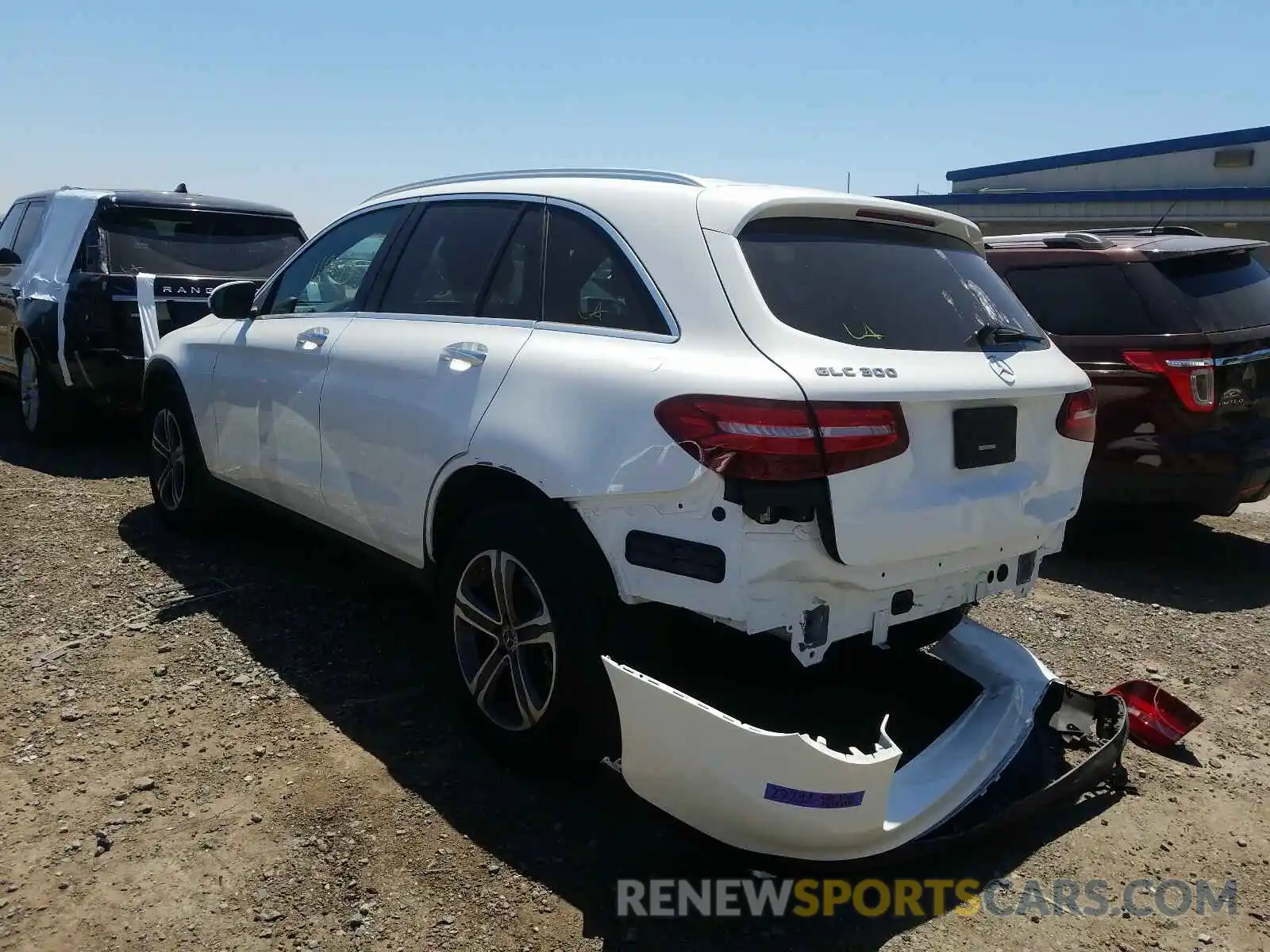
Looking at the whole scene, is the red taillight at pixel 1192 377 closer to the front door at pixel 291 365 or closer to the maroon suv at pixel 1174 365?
the maroon suv at pixel 1174 365

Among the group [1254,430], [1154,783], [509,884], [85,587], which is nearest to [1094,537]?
[1254,430]

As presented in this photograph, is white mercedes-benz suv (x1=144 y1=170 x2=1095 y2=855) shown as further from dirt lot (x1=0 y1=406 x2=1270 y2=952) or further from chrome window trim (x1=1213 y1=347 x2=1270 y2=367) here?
chrome window trim (x1=1213 y1=347 x2=1270 y2=367)

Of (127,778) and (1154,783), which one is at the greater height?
(127,778)

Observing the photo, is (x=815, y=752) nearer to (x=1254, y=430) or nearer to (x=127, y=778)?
(x=127, y=778)

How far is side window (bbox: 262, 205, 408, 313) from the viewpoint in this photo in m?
4.27

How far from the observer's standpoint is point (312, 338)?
4.29 m

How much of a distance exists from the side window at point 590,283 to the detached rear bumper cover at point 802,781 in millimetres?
1050

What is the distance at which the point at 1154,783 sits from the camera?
3.48 meters

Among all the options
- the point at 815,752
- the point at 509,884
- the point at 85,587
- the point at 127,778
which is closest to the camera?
the point at 815,752

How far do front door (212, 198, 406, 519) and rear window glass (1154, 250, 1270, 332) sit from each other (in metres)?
4.15

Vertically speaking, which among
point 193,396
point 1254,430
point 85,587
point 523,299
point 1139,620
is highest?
point 523,299

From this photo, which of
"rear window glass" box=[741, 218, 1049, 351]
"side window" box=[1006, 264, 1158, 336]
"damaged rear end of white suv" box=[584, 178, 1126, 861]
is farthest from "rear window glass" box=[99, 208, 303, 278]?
"damaged rear end of white suv" box=[584, 178, 1126, 861]

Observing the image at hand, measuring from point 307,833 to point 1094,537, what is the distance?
5.01 meters

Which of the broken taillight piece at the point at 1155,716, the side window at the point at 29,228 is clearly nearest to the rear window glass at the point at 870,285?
the broken taillight piece at the point at 1155,716
